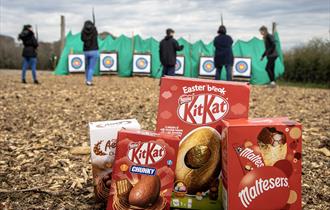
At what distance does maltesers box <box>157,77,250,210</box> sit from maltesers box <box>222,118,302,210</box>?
21cm

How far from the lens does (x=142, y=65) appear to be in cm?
1583

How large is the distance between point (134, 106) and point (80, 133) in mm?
1958

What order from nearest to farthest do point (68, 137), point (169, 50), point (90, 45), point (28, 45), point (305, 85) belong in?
1. point (68, 137)
2. point (90, 45)
3. point (28, 45)
4. point (169, 50)
5. point (305, 85)

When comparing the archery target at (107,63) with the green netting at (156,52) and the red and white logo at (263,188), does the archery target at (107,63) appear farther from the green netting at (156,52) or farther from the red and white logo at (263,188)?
the red and white logo at (263,188)

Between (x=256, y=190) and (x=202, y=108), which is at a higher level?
(x=202, y=108)

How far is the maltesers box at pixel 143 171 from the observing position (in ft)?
8.02

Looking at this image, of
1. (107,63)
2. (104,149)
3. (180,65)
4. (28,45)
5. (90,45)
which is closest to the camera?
(104,149)

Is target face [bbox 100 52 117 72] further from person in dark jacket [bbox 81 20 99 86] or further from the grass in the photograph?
the grass

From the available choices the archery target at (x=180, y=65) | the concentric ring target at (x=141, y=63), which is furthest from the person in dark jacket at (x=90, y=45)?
the archery target at (x=180, y=65)

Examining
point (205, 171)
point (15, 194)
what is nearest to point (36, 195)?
point (15, 194)

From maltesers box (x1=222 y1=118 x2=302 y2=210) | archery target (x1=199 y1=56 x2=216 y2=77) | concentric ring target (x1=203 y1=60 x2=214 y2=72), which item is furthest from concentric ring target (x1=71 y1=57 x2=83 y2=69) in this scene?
maltesers box (x1=222 y1=118 x2=302 y2=210)

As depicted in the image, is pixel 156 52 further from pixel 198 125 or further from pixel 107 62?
pixel 198 125

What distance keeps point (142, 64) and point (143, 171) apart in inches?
531

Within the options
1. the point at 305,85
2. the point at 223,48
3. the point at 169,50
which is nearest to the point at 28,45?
the point at 169,50
